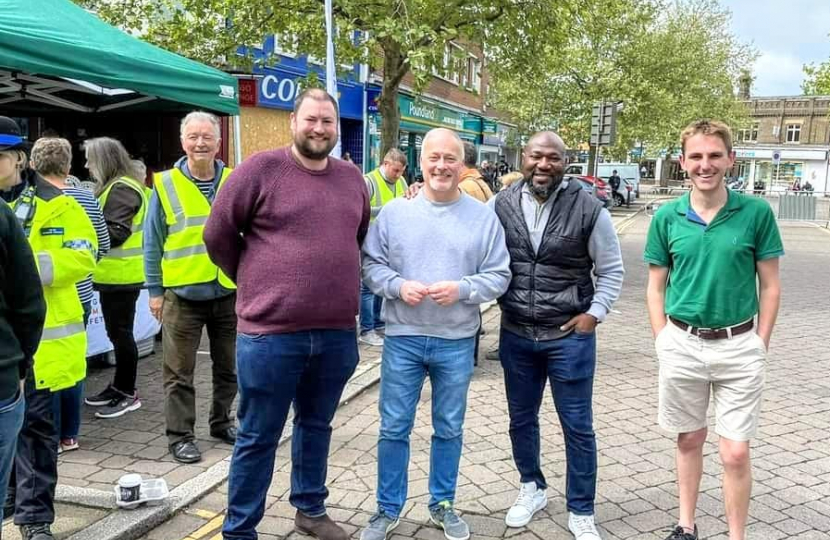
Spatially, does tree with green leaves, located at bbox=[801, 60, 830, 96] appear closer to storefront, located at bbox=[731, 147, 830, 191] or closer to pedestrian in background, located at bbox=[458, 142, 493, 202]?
pedestrian in background, located at bbox=[458, 142, 493, 202]

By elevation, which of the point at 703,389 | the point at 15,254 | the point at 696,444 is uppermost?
the point at 15,254

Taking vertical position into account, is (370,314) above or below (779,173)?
below

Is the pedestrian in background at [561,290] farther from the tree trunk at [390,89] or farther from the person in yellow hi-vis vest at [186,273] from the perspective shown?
the tree trunk at [390,89]

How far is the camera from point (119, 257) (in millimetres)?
4906

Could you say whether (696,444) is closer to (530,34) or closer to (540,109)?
(530,34)

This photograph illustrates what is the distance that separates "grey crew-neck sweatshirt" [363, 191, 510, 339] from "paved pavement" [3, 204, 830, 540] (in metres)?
1.03

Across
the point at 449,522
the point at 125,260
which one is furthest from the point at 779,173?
the point at 449,522

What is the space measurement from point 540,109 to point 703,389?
2774 cm

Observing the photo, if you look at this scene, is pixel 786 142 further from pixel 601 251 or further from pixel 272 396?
pixel 272 396

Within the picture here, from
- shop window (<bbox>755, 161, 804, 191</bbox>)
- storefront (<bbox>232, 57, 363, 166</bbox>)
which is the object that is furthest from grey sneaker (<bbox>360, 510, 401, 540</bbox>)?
shop window (<bbox>755, 161, 804, 191</bbox>)

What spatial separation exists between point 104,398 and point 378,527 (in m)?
2.76

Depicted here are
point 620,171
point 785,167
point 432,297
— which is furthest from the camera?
point 785,167

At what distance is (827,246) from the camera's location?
18688 millimetres

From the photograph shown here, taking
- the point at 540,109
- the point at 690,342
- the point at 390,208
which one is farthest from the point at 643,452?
the point at 540,109
